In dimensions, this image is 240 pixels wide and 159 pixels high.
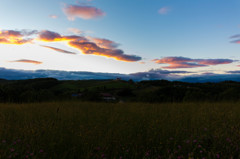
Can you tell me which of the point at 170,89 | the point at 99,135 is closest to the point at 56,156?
the point at 99,135

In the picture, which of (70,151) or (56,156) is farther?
(70,151)

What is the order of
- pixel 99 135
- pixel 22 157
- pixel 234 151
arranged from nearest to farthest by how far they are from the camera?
pixel 22 157 → pixel 234 151 → pixel 99 135

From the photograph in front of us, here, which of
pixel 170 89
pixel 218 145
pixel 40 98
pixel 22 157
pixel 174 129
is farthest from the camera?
pixel 170 89

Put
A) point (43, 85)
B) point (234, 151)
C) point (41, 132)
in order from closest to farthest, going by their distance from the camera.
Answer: point (234, 151), point (41, 132), point (43, 85)

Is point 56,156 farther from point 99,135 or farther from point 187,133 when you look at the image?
point 187,133

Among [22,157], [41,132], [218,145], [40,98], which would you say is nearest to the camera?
[22,157]

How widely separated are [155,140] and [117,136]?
92 cm

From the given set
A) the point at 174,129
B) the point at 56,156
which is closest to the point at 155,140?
the point at 174,129

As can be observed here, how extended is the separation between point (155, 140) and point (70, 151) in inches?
76.5

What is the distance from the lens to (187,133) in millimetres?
3611

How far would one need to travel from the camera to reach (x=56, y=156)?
255 cm

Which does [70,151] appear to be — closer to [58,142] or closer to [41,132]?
[58,142]

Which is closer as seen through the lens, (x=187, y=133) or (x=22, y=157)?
(x=22, y=157)

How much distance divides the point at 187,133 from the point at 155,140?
99 centimetres
